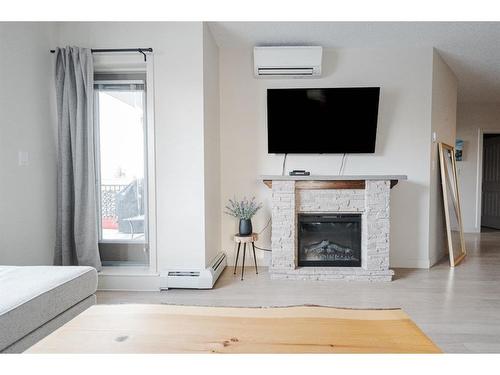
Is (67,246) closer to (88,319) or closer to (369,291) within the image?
(88,319)

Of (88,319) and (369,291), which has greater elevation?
(88,319)

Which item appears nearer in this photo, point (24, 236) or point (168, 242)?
point (24, 236)

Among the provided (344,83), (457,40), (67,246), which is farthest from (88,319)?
(457,40)

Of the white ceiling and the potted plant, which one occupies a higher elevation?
the white ceiling

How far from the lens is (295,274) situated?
10.2ft

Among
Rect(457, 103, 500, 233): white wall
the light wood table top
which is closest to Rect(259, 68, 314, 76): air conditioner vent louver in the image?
the light wood table top

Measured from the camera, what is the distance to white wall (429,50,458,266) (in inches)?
141

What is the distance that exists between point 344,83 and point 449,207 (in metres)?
2.03

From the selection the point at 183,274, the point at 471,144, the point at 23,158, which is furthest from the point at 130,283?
the point at 471,144

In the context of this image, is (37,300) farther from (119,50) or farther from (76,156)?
(119,50)

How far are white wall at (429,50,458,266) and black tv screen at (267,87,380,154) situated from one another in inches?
31.3

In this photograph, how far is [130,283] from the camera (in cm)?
284

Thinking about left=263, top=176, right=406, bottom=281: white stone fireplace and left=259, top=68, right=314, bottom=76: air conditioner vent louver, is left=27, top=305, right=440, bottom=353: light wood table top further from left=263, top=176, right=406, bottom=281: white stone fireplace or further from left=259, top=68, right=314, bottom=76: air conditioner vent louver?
left=259, top=68, right=314, bottom=76: air conditioner vent louver

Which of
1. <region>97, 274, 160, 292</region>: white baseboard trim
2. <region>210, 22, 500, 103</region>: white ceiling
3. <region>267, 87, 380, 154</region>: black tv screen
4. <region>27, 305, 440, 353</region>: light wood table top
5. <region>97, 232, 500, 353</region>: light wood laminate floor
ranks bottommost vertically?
<region>97, 232, 500, 353</region>: light wood laminate floor
